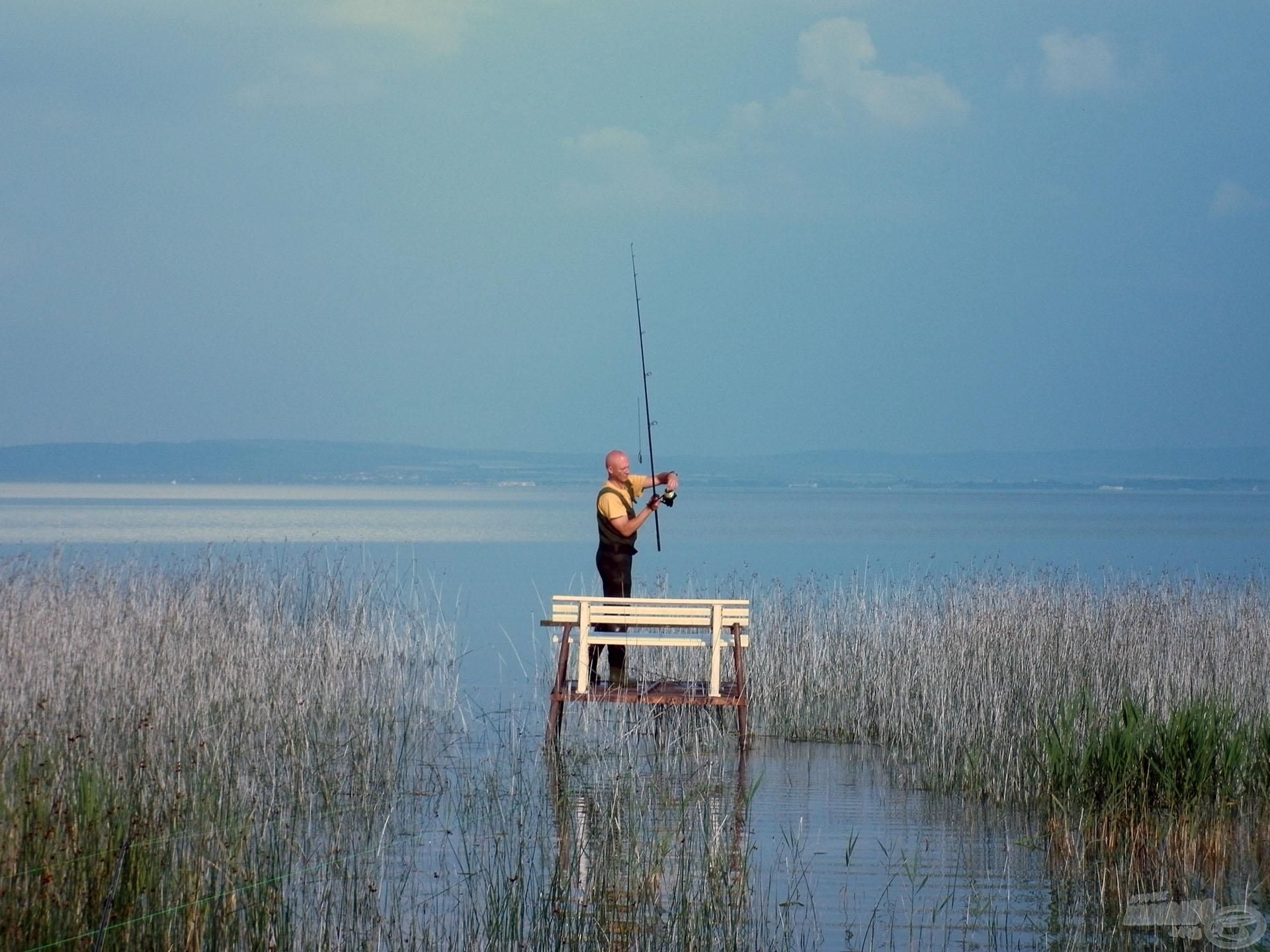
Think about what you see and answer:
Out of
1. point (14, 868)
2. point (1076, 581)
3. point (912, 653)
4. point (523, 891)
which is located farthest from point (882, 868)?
point (1076, 581)

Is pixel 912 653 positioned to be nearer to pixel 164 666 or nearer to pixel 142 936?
pixel 164 666

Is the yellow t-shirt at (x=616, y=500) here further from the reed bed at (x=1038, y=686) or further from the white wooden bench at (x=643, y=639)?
the reed bed at (x=1038, y=686)

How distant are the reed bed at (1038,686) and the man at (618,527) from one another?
1515mm

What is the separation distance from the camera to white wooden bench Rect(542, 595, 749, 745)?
30.8 feet

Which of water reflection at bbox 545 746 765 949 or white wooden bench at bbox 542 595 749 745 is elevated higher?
white wooden bench at bbox 542 595 749 745

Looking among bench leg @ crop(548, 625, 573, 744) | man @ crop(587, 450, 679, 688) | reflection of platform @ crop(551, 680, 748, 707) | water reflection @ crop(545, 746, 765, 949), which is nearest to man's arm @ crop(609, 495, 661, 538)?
man @ crop(587, 450, 679, 688)

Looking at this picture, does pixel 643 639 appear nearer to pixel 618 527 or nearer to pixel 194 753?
pixel 618 527

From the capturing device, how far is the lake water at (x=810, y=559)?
264 inches

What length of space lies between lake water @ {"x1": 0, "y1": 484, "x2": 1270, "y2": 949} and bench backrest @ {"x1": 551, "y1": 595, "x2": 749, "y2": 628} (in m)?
1.01

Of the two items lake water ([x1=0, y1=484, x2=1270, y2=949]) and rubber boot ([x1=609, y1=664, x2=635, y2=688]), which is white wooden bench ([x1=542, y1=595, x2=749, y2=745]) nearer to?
rubber boot ([x1=609, y1=664, x2=635, y2=688])

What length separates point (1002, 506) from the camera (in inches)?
4532

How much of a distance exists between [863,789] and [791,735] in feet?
6.40

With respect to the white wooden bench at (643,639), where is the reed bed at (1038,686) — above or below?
below

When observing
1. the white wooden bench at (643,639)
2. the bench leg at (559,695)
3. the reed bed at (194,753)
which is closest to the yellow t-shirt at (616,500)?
the white wooden bench at (643,639)
